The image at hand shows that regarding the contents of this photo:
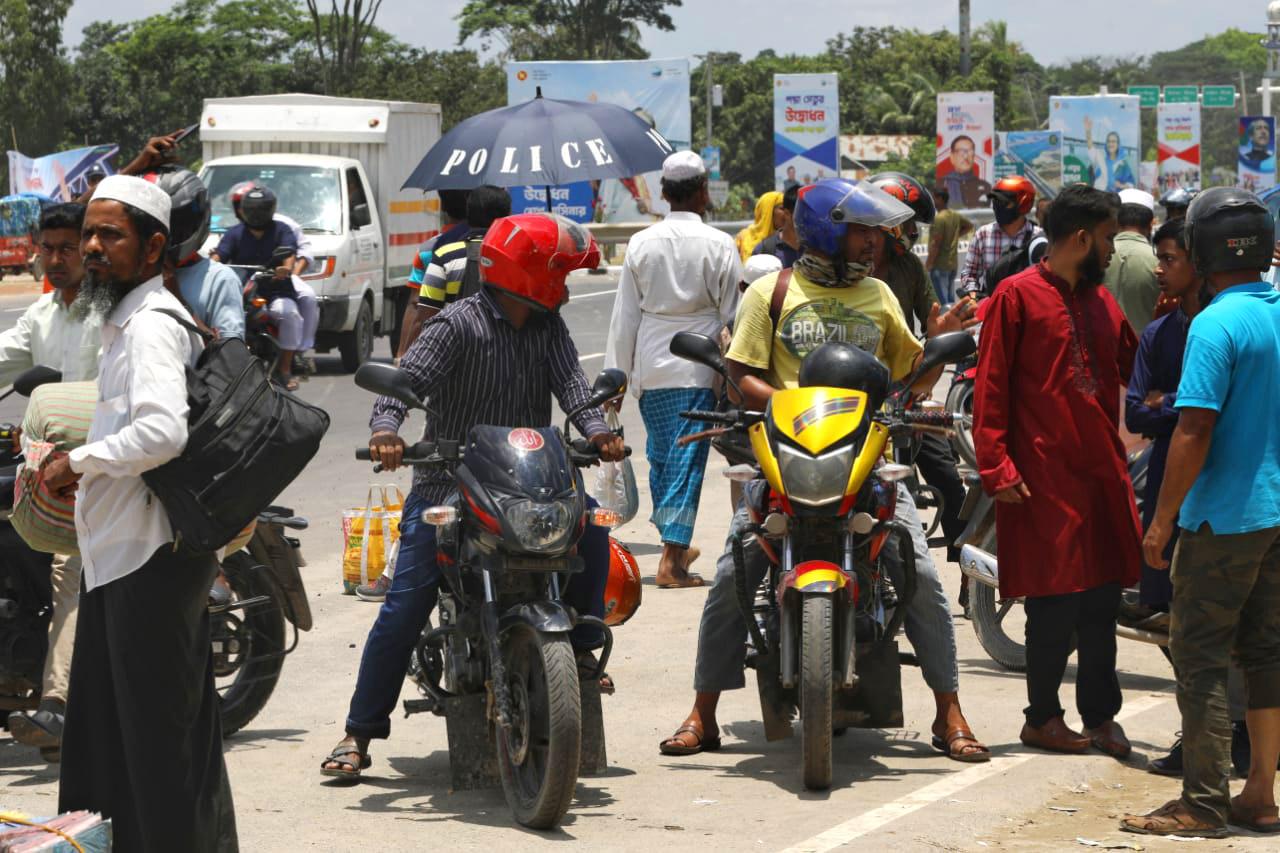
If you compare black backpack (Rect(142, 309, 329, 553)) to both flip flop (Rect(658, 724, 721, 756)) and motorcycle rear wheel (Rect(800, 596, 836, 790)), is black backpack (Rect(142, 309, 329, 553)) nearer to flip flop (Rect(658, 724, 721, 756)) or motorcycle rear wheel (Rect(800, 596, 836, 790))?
motorcycle rear wheel (Rect(800, 596, 836, 790))

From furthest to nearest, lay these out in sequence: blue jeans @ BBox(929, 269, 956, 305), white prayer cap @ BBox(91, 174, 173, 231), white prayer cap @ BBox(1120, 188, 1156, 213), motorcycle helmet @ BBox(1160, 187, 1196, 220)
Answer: blue jeans @ BBox(929, 269, 956, 305) → white prayer cap @ BBox(1120, 188, 1156, 213) → motorcycle helmet @ BBox(1160, 187, 1196, 220) → white prayer cap @ BBox(91, 174, 173, 231)

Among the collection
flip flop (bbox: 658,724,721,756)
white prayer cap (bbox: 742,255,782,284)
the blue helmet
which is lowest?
flip flop (bbox: 658,724,721,756)

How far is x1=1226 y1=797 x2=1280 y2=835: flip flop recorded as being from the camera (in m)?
5.45

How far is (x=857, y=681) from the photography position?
6164 mm

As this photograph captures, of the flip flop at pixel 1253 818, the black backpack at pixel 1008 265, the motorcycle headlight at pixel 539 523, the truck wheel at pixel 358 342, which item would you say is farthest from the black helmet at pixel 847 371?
the truck wheel at pixel 358 342

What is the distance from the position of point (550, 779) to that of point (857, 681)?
Result: 1.22 meters

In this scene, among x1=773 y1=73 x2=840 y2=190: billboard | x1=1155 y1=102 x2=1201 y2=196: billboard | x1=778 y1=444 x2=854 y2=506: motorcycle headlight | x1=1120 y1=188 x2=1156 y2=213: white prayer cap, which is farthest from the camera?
x1=1155 y1=102 x2=1201 y2=196: billboard

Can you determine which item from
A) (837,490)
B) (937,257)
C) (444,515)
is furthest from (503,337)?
(937,257)

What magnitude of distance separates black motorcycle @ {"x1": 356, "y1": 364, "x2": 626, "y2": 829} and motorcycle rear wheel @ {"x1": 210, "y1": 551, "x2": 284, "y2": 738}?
830 mm

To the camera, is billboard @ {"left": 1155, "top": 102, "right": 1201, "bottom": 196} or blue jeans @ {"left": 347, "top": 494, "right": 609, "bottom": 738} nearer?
blue jeans @ {"left": 347, "top": 494, "right": 609, "bottom": 738}

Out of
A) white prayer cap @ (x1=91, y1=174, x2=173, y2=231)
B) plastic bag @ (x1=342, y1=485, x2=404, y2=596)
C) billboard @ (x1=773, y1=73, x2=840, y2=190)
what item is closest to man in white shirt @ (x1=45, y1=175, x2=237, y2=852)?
white prayer cap @ (x1=91, y1=174, x2=173, y2=231)

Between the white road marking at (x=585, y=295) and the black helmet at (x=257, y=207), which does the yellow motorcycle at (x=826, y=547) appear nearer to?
the black helmet at (x=257, y=207)

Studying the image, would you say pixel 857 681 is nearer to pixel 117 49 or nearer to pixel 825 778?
pixel 825 778

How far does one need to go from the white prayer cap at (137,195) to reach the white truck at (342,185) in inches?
576
